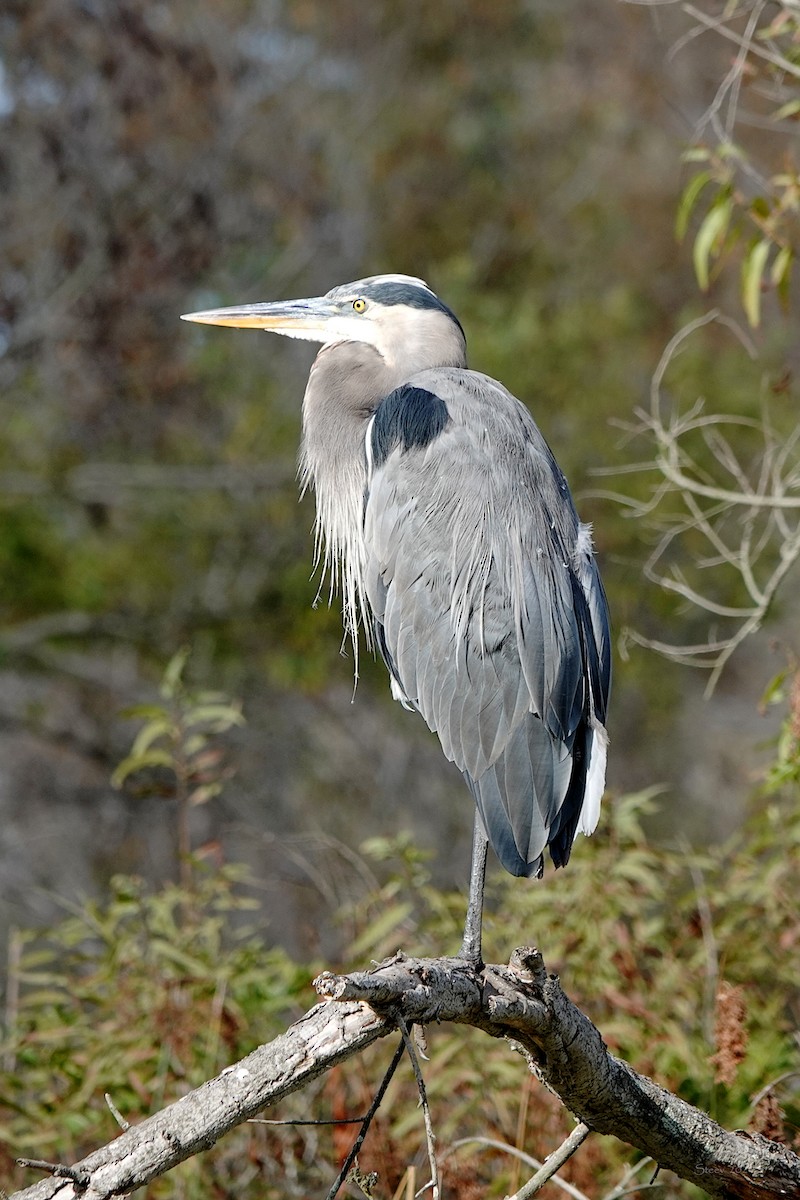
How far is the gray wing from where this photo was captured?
246 centimetres

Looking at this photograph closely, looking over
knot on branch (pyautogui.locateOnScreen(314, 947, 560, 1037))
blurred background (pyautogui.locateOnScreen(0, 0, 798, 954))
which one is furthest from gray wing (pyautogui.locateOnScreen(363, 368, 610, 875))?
blurred background (pyautogui.locateOnScreen(0, 0, 798, 954))

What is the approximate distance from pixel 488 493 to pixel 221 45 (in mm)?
6388

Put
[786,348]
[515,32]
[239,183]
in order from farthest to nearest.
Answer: [515,32] → [786,348] → [239,183]

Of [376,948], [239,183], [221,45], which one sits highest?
[221,45]

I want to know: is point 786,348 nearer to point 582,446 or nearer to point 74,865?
point 582,446

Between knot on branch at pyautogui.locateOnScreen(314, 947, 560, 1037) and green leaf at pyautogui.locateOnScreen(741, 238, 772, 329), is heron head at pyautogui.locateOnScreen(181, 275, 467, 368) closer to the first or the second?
green leaf at pyautogui.locateOnScreen(741, 238, 772, 329)

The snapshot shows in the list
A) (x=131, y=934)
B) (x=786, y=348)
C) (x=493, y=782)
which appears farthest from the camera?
(x=786, y=348)

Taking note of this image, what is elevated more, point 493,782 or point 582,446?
point 582,446

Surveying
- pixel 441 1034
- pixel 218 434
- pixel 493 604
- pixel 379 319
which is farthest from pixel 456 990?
pixel 218 434

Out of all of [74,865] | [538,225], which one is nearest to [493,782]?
[74,865]

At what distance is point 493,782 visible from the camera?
8.17 ft

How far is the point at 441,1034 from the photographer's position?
3.29 metres

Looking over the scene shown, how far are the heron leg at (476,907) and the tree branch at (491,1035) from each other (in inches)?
8.7

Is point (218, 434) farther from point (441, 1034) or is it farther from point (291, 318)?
point (441, 1034)
